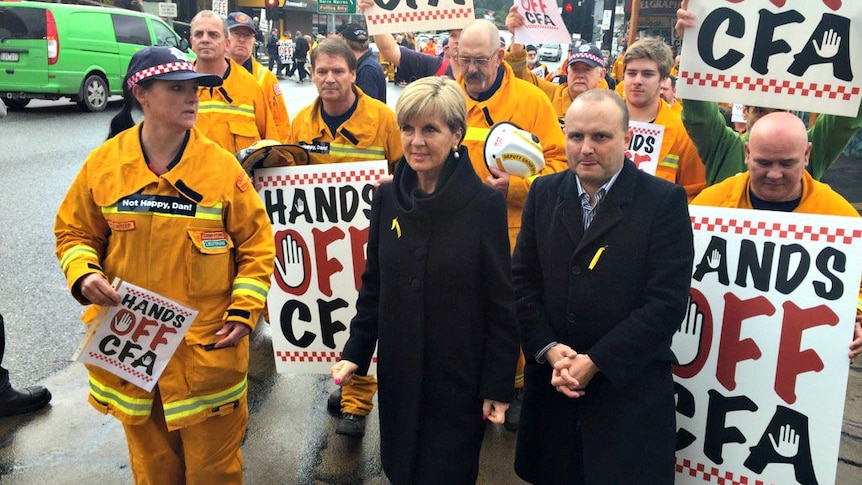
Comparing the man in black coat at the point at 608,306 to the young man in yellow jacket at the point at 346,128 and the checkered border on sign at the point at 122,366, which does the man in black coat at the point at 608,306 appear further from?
the young man in yellow jacket at the point at 346,128

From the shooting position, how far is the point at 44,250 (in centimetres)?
663

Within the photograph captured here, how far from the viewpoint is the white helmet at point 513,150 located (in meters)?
3.14

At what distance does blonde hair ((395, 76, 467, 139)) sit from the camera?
2.43 meters

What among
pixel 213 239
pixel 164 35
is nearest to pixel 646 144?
pixel 213 239

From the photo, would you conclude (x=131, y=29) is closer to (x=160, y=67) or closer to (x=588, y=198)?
(x=160, y=67)

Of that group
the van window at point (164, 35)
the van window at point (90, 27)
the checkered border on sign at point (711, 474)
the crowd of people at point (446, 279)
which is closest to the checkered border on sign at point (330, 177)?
the crowd of people at point (446, 279)

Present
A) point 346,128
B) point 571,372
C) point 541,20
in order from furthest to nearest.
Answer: point 541,20, point 346,128, point 571,372

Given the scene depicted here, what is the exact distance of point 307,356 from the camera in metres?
3.87

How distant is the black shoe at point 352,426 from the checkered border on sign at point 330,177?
1.28 metres

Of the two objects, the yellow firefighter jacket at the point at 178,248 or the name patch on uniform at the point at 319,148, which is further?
the name patch on uniform at the point at 319,148

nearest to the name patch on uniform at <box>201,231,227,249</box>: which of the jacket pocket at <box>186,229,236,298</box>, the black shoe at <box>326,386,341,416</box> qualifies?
the jacket pocket at <box>186,229,236,298</box>

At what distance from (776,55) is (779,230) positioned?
91 centimetres

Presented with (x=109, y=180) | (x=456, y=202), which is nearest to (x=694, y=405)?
(x=456, y=202)

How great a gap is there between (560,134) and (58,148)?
9650 millimetres
